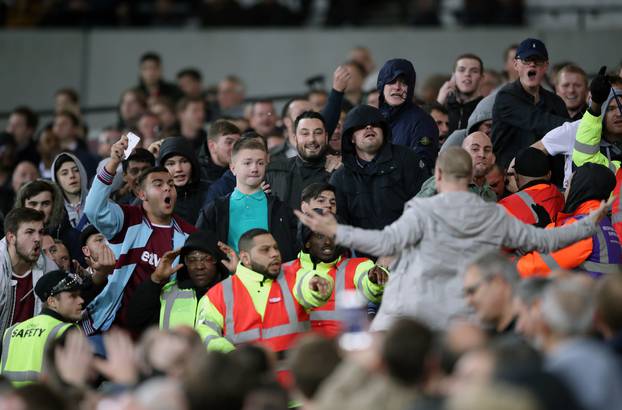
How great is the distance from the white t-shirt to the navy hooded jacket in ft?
3.35

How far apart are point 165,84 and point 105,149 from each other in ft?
8.23

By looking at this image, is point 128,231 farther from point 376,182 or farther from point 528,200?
point 528,200

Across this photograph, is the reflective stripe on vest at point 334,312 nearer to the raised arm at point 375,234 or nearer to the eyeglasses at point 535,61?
the raised arm at point 375,234

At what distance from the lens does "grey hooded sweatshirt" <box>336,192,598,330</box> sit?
8516mm

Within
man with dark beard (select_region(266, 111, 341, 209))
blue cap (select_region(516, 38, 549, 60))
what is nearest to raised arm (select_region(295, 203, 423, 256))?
man with dark beard (select_region(266, 111, 341, 209))

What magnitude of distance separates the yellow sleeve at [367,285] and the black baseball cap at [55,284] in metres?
2.03

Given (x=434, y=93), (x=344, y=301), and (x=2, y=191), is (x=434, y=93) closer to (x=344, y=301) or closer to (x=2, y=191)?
(x=2, y=191)

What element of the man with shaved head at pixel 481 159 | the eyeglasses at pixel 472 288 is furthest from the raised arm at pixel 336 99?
the eyeglasses at pixel 472 288

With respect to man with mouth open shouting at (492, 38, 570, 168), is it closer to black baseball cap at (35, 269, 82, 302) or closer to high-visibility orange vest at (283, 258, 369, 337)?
high-visibility orange vest at (283, 258, 369, 337)

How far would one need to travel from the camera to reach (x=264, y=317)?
9.66 meters

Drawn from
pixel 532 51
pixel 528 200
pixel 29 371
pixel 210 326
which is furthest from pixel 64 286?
pixel 532 51

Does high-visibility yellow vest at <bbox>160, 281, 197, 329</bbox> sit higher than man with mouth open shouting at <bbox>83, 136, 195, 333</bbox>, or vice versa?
man with mouth open shouting at <bbox>83, 136, 195, 333</bbox>

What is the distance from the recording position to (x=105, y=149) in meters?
14.2

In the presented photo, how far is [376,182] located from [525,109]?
1.53m
